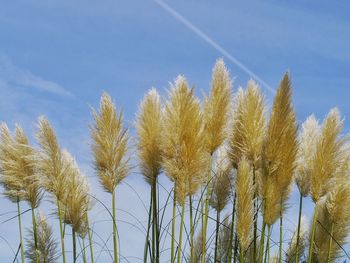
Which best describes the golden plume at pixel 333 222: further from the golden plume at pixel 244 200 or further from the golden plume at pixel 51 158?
the golden plume at pixel 51 158

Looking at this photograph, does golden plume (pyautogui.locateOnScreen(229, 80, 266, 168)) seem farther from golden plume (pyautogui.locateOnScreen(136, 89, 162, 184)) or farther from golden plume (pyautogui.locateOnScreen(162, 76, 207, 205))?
golden plume (pyautogui.locateOnScreen(136, 89, 162, 184))

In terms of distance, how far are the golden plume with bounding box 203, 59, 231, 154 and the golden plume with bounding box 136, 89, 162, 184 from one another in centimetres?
38

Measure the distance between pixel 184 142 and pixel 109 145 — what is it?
2.09ft

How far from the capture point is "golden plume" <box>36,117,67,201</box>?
498cm

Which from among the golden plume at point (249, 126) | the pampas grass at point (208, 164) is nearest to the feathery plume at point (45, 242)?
the pampas grass at point (208, 164)

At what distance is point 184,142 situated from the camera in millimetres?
4430

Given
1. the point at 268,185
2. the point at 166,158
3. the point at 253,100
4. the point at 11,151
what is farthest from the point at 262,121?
the point at 11,151

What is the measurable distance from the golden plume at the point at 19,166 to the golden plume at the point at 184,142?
1354mm

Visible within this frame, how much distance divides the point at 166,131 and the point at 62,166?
1.07 metres

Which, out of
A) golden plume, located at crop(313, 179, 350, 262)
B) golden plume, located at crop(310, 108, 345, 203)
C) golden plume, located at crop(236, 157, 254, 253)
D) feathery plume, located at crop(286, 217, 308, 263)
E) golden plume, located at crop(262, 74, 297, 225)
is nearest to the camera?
golden plume, located at crop(236, 157, 254, 253)

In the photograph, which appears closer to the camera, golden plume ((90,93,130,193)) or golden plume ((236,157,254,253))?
golden plume ((236,157,254,253))

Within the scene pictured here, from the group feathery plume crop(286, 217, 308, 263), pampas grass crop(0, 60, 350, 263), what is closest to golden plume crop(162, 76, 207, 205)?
pampas grass crop(0, 60, 350, 263)

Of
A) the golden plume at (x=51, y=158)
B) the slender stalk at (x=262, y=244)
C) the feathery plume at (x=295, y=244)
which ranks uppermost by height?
the golden plume at (x=51, y=158)

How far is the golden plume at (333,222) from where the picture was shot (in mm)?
5201
